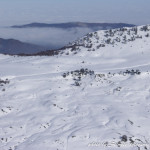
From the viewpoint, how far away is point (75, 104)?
20.2 metres

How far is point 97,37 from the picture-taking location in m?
40.9

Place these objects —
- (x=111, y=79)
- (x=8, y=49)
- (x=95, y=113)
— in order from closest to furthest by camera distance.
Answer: (x=95, y=113)
(x=111, y=79)
(x=8, y=49)

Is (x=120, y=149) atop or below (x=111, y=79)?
below

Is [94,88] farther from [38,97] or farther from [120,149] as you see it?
[120,149]

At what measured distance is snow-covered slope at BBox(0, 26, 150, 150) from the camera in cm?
1554

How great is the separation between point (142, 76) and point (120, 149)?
11.2m

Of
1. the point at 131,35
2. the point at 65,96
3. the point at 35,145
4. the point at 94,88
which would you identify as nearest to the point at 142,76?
the point at 94,88

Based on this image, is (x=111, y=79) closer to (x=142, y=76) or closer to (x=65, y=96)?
(x=142, y=76)

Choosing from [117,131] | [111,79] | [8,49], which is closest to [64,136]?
[117,131]

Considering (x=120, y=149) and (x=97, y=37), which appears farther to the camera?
(x=97, y=37)

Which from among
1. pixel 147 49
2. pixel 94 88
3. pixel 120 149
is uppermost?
pixel 147 49

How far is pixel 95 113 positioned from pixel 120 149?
410 cm

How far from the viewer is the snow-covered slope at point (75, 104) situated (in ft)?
51.0

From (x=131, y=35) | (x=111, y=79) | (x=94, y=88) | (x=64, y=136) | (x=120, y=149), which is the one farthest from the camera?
(x=131, y=35)
